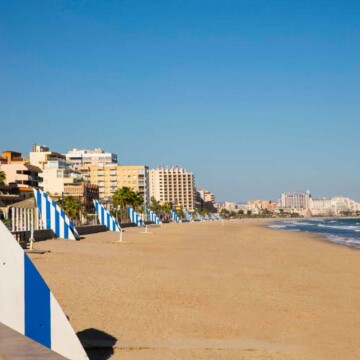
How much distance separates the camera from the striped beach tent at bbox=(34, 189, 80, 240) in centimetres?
2823

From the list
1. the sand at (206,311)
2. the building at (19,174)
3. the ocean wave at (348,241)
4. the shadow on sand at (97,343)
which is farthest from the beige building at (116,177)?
the shadow on sand at (97,343)

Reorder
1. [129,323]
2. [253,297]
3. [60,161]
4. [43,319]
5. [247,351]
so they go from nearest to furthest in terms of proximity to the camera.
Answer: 1. [43,319]
2. [247,351]
3. [129,323]
4. [253,297]
5. [60,161]

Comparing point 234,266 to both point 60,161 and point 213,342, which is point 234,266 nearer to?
point 213,342

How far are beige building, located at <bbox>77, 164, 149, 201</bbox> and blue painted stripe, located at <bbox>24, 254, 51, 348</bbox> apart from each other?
566 feet

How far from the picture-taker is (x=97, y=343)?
6.88 meters

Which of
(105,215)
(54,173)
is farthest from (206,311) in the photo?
(54,173)

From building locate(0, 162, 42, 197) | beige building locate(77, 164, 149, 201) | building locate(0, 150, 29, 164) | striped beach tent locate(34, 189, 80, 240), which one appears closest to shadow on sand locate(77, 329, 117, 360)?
striped beach tent locate(34, 189, 80, 240)

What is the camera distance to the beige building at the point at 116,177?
17775 centimetres

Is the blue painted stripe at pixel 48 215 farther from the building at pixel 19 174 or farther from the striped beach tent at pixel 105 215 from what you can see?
the building at pixel 19 174

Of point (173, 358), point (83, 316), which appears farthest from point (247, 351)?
point (83, 316)

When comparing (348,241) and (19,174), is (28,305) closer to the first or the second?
(348,241)

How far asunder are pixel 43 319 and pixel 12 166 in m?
100

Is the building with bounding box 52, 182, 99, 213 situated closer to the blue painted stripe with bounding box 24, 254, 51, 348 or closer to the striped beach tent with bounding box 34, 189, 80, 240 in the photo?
the striped beach tent with bounding box 34, 189, 80, 240

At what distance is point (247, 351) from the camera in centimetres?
701
